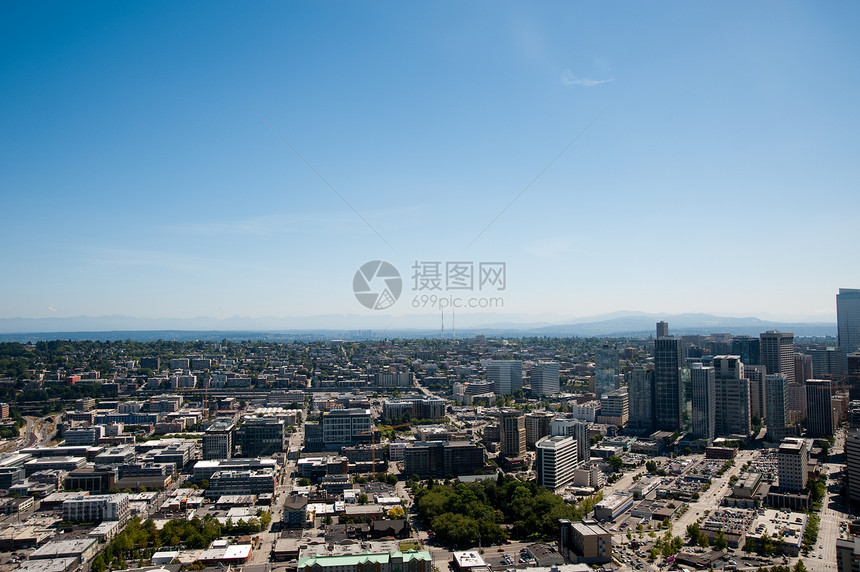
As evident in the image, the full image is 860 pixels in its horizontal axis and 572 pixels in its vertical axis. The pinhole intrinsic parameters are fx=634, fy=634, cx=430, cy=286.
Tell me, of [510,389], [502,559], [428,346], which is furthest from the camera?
[428,346]

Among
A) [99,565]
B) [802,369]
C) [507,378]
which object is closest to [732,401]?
[802,369]

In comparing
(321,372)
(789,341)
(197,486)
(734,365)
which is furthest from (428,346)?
(197,486)

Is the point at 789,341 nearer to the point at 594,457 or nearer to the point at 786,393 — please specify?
the point at 786,393

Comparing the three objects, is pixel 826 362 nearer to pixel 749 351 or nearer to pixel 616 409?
pixel 749 351

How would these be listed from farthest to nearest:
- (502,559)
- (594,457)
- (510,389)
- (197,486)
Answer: (510,389) → (594,457) → (197,486) → (502,559)

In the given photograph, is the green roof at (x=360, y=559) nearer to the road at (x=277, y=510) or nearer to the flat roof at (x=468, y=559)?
the flat roof at (x=468, y=559)

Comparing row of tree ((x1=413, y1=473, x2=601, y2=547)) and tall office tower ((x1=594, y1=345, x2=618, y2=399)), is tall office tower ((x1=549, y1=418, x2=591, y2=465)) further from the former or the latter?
tall office tower ((x1=594, y1=345, x2=618, y2=399))

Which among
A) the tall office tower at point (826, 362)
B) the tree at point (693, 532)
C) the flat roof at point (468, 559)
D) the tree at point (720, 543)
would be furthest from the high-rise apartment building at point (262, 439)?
the tall office tower at point (826, 362)

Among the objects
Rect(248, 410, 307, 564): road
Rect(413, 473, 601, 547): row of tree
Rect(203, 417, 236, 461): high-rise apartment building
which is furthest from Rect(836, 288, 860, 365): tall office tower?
Rect(203, 417, 236, 461): high-rise apartment building
